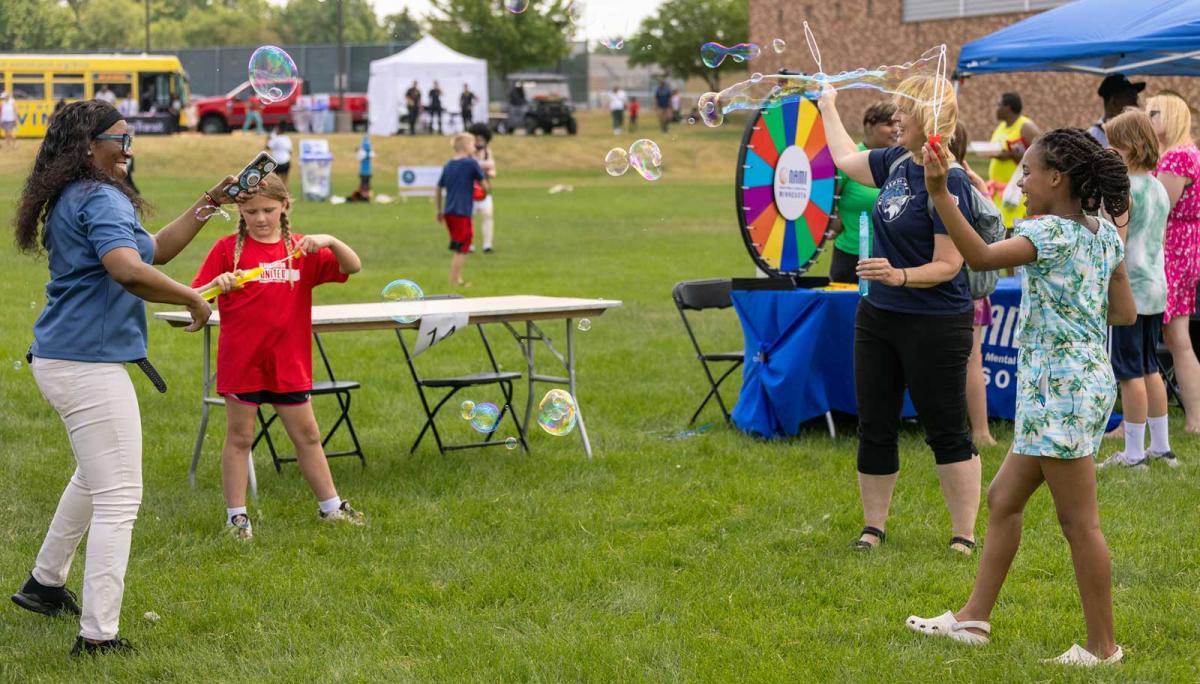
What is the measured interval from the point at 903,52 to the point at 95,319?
39.1 m

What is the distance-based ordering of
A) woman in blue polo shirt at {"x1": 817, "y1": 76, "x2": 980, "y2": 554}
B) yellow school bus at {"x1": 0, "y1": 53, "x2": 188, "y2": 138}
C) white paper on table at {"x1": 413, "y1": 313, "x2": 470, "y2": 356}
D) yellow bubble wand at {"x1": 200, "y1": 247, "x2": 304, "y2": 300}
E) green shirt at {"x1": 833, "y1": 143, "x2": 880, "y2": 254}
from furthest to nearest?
yellow school bus at {"x1": 0, "y1": 53, "x2": 188, "y2": 138} → green shirt at {"x1": 833, "y1": 143, "x2": 880, "y2": 254} → white paper on table at {"x1": 413, "y1": 313, "x2": 470, "y2": 356} → woman in blue polo shirt at {"x1": 817, "y1": 76, "x2": 980, "y2": 554} → yellow bubble wand at {"x1": 200, "y1": 247, "x2": 304, "y2": 300}

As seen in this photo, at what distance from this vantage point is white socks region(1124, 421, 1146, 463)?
6832 millimetres

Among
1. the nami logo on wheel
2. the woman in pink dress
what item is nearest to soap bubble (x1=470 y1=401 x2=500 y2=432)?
the nami logo on wheel

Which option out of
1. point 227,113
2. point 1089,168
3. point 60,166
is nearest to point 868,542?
point 1089,168

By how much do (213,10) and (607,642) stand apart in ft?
334

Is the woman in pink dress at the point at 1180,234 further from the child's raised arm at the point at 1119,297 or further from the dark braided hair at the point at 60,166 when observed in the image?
the dark braided hair at the point at 60,166

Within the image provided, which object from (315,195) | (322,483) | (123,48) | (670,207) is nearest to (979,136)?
(670,207)

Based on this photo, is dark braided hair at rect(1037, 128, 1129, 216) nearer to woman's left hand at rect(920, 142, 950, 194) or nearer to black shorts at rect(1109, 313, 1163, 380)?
woman's left hand at rect(920, 142, 950, 194)

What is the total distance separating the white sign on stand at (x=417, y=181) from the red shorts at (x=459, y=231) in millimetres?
14701

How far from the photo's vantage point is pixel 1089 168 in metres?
4.01

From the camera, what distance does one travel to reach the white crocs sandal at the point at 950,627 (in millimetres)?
4391

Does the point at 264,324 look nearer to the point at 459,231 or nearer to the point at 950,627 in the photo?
the point at 950,627

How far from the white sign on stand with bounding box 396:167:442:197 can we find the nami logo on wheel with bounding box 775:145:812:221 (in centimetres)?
2214

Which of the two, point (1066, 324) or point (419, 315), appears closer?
point (1066, 324)
